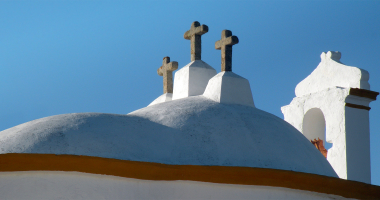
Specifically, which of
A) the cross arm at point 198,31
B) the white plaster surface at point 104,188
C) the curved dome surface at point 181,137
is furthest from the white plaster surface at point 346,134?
the white plaster surface at point 104,188

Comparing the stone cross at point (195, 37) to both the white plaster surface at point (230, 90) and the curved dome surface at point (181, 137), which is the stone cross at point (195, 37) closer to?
the white plaster surface at point (230, 90)

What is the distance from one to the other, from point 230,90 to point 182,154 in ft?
4.94

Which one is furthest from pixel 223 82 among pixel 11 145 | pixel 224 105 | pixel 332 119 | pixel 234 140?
pixel 11 145

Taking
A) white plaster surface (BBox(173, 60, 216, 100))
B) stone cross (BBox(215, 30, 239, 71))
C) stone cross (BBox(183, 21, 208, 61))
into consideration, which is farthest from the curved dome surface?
stone cross (BBox(183, 21, 208, 61))

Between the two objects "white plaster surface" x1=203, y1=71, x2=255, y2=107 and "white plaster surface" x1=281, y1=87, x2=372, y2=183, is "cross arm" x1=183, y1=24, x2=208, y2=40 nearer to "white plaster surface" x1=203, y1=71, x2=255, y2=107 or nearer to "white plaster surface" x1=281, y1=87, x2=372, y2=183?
"white plaster surface" x1=203, y1=71, x2=255, y2=107

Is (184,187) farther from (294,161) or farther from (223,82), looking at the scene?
(223,82)

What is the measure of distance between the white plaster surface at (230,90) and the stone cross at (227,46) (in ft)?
0.44

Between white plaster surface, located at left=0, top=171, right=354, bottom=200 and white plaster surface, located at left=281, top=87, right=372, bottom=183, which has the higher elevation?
white plaster surface, located at left=281, top=87, right=372, bottom=183

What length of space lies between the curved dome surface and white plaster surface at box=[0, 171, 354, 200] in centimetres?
26

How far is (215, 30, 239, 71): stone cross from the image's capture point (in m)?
6.38

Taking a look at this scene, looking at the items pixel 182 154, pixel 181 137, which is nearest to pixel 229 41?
pixel 181 137

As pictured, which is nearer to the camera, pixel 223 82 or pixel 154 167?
pixel 154 167

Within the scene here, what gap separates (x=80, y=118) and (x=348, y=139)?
13.8 ft

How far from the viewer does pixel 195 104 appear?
5.83 m
